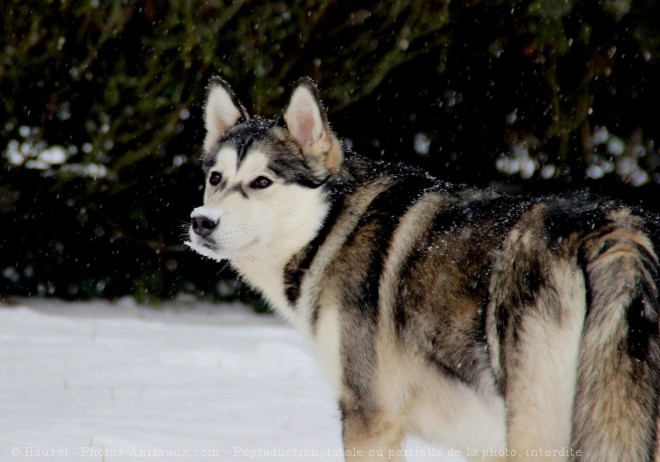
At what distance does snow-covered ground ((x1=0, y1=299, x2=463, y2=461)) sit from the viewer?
3551mm

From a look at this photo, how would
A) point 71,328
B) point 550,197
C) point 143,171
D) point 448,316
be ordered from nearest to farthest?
point 448,316 → point 550,197 → point 71,328 → point 143,171

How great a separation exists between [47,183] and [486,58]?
11.5ft

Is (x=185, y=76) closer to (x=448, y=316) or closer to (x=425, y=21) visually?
(x=425, y=21)

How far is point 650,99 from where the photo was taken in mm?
6977

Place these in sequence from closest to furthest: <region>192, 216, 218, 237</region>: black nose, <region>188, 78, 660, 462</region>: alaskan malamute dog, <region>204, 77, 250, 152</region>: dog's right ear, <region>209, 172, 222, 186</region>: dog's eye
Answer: <region>188, 78, 660, 462</region>: alaskan malamute dog < <region>192, 216, 218, 237</region>: black nose < <region>209, 172, 222, 186</region>: dog's eye < <region>204, 77, 250, 152</region>: dog's right ear

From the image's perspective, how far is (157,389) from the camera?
15.4ft

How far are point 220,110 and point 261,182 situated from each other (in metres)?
0.60

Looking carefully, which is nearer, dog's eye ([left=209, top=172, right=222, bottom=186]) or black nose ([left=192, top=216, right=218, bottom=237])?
black nose ([left=192, top=216, right=218, bottom=237])

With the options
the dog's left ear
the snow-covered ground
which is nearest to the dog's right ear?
the dog's left ear

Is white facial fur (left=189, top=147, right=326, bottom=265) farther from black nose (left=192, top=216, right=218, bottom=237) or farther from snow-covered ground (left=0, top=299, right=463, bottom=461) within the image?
snow-covered ground (left=0, top=299, right=463, bottom=461)

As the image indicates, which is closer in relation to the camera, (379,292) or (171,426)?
(379,292)

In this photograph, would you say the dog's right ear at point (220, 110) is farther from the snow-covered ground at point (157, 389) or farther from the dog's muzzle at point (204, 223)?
the snow-covered ground at point (157, 389)

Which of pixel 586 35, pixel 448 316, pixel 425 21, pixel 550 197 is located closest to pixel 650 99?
pixel 586 35

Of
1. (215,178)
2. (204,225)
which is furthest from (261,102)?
(204,225)
